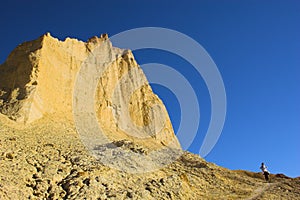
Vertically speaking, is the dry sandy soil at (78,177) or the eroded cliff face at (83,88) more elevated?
the eroded cliff face at (83,88)

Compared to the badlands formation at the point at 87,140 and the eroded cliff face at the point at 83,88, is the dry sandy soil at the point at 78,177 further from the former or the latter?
the eroded cliff face at the point at 83,88

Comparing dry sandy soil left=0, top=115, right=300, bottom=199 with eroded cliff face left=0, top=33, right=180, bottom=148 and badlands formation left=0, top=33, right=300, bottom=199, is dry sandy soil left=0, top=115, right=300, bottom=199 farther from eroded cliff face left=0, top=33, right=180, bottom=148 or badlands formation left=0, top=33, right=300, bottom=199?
eroded cliff face left=0, top=33, right=180, bottom=148

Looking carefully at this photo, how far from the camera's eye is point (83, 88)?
3131 cm

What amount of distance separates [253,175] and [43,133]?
1785 cm

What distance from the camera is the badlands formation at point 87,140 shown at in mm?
14547

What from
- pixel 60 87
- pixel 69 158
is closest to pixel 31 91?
pixel 60 87

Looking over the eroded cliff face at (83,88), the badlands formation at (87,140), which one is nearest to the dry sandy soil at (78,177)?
the badlands formation at (87,140)

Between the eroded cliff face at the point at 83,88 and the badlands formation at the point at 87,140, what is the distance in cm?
12

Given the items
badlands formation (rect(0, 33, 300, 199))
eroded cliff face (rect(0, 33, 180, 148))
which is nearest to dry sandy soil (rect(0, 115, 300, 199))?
badlands formation (rect(0, 33, 300, 199))

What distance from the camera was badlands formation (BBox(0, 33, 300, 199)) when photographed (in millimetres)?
14547

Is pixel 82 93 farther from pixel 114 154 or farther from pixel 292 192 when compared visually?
pixel 292 192

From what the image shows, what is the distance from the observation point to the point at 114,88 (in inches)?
1467

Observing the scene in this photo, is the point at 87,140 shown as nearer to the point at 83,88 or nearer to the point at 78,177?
the point at 78,177

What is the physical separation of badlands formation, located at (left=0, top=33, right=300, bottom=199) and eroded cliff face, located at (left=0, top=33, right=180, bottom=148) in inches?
4.7
